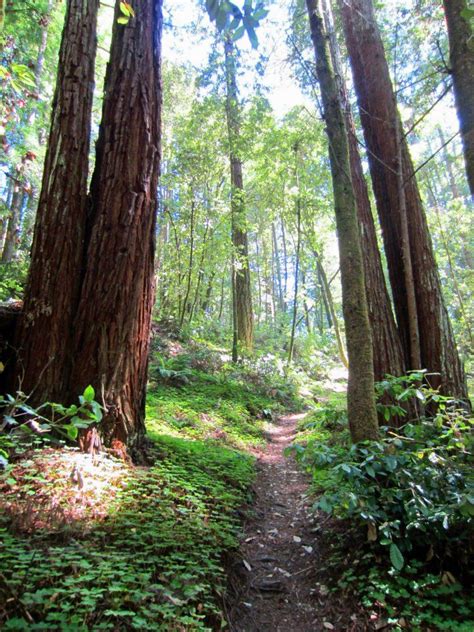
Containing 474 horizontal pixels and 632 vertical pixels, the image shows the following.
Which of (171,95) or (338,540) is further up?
(171,95)

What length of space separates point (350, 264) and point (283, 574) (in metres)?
2.72

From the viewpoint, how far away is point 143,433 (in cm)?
378

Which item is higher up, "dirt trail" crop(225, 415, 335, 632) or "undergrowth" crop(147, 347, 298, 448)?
"undergrowth" crop(147, 347, 298, 448)

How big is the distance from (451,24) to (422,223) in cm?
255

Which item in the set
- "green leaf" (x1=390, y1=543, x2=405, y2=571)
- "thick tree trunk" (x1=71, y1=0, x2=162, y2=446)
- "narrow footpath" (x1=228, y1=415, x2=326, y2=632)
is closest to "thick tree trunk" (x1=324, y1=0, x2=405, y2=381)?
"narrow footpath" (x1=228, y1=415, x2=326, y2=632)

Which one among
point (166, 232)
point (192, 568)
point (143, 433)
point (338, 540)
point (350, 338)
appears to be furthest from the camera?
point (166, 232)

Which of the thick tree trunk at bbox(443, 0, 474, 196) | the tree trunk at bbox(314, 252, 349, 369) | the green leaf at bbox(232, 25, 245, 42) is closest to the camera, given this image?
the green leaf at bbox(232, 25, 245, 42)

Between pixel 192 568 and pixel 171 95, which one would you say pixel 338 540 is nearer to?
pixel 192 568

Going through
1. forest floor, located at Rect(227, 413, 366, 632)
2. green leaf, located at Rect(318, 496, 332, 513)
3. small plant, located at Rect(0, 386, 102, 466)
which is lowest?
forest floor, located at Rect(227, 413, 366, 632)

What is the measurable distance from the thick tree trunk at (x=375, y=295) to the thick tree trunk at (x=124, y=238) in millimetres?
2366

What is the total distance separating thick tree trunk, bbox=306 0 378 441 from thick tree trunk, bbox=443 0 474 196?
97 cm

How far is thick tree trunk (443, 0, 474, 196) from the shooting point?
10.4 feet

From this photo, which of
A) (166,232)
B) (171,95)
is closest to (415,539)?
(166,232)

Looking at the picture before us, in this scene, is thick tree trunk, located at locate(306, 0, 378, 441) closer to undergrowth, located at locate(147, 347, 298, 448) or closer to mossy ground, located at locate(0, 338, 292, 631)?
mossy ground, located at locate(0, 338, 292, 631)
